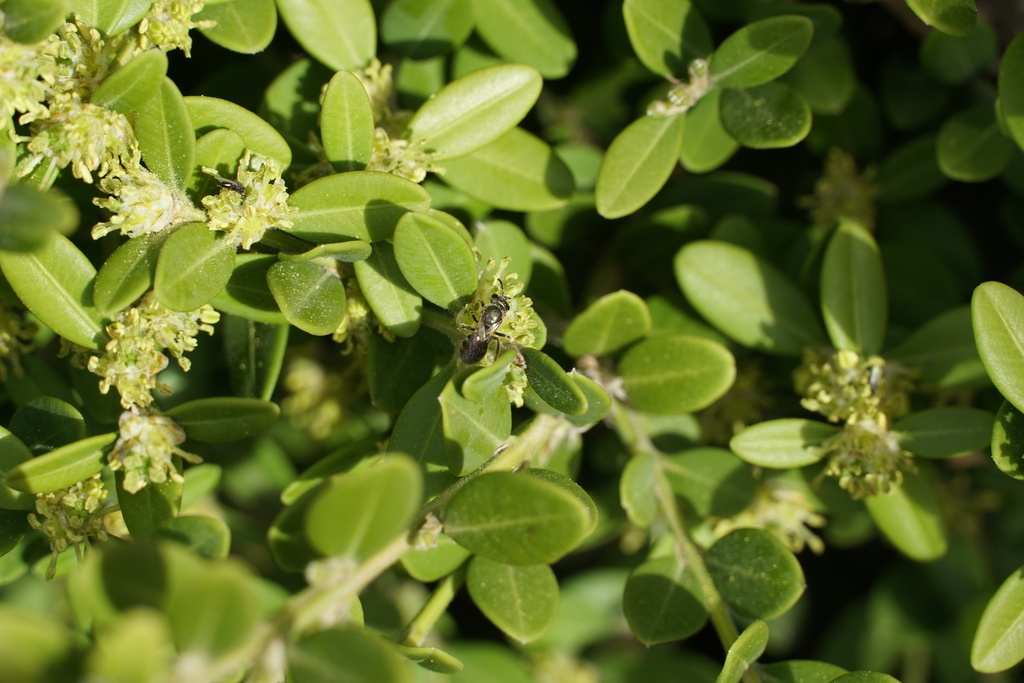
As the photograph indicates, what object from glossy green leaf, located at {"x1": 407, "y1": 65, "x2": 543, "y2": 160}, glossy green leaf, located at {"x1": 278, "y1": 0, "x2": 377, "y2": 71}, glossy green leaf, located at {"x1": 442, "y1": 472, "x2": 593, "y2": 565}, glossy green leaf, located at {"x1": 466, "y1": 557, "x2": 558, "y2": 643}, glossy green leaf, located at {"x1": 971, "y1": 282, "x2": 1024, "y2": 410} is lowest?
glossy green leaf, located at {"x1": 466, "y1": 557, "x2": 558, "y2": 643}

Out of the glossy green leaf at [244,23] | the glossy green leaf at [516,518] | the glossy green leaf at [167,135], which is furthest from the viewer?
the glossy green leaf at [244,23]

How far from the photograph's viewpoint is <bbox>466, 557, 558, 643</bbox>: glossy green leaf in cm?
181

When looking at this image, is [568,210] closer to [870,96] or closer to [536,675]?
[870,96]

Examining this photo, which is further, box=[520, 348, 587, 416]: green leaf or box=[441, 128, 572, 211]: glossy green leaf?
box=[441, 128, 572, 211]: glossy green leaf

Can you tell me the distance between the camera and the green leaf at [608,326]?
2.03 metres

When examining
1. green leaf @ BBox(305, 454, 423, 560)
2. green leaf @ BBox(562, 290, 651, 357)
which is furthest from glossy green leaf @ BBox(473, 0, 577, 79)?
green leaf @ BBox(305, 454, 423, 560)

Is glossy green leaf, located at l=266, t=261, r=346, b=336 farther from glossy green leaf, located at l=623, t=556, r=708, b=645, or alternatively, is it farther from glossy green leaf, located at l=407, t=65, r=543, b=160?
glossy green leaf, located at l=623, t=556, r=708, b=645

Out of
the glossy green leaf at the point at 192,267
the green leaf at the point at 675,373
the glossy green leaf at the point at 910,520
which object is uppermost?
the glossy green leaf at the point at 192,267

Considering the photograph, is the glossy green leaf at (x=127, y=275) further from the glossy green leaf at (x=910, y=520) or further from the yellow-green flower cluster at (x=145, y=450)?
the glossy green leaf at (x=910, y=520)

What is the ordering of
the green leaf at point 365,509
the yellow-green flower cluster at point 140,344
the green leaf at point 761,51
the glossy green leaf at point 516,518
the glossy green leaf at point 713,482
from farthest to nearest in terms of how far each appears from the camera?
the glossy green leaf at point 713,482, the green leaf at point 761,51, the yellow-green flower cluster at point 140,344, the glossy green leaf at point 516,518, the green leaf at point 365,509

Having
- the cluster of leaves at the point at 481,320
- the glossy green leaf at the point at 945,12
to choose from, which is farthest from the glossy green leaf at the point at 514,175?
the glossy green leaf at the point at 945,12

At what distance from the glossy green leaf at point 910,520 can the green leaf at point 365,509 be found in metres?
1.46

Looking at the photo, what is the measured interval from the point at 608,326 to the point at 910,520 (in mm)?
951

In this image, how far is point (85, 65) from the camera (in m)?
1.68
